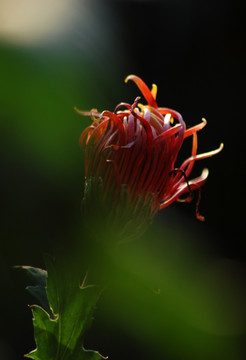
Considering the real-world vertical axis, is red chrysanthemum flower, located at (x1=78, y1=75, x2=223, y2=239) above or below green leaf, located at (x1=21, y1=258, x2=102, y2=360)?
above

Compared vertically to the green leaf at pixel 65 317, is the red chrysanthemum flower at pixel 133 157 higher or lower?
higher

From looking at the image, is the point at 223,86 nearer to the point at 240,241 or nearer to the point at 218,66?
the point at 218,66

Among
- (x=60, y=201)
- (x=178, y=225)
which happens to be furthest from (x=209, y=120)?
(x=60, y=201)

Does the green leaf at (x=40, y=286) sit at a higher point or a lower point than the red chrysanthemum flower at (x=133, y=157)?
lower

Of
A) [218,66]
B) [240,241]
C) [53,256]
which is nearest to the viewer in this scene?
[53,256]

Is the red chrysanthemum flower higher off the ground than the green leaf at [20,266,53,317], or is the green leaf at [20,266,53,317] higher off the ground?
the red chrysanthemum flower

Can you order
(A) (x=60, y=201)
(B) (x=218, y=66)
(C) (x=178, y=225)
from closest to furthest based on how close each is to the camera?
(A) (x=60, y=201) < (C) (x=178, y=225) < (B) (x=218, y=66)

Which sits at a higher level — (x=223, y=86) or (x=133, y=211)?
(x=133, y=211)

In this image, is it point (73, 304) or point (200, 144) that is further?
point (200, 144)
